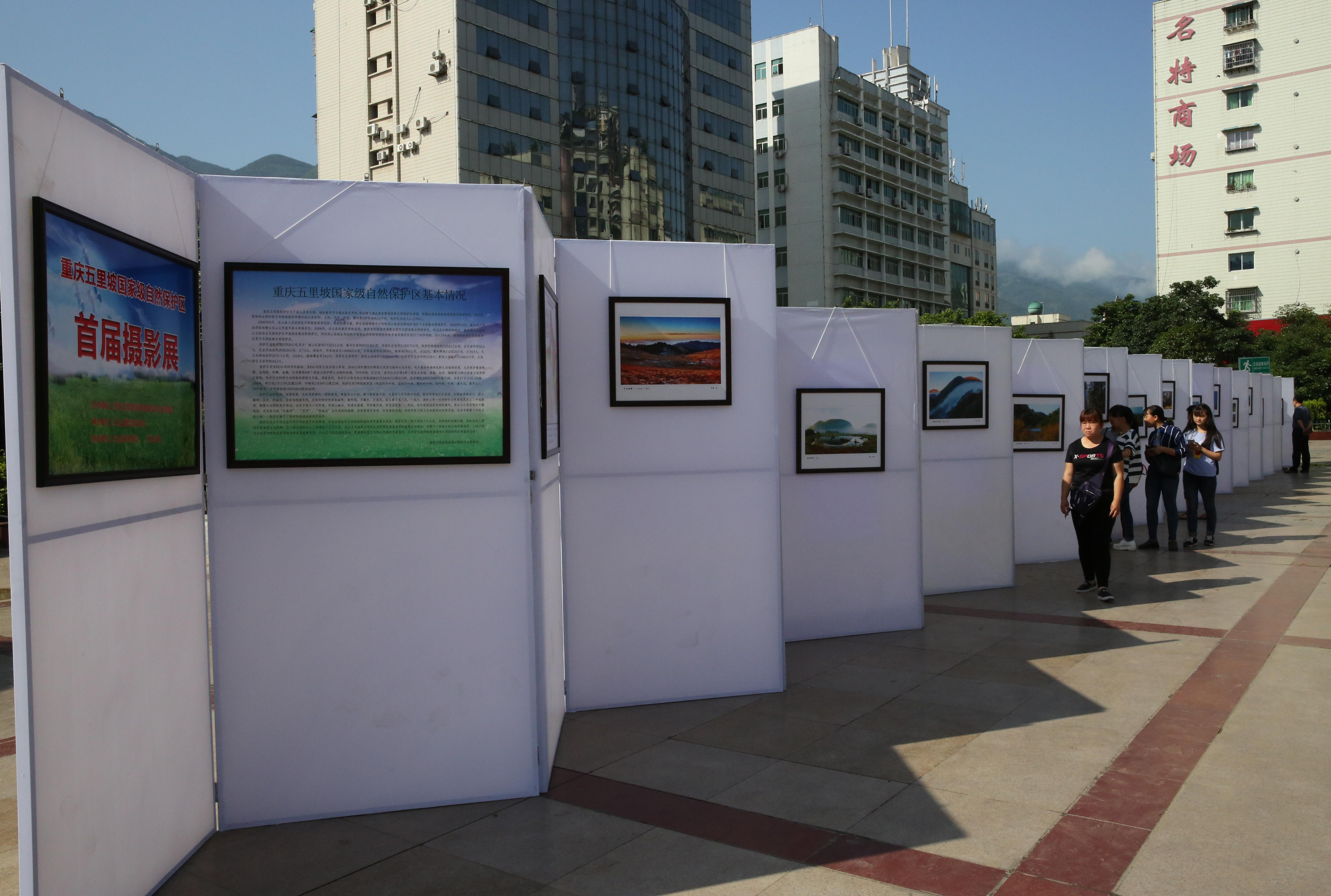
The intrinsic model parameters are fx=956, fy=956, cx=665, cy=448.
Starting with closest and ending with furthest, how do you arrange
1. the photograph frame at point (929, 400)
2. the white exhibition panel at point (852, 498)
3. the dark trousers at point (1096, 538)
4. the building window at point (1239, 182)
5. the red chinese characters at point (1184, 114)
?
the white exhibition panel at point (852, 498), the dark trousers at point (1096, 538), the photograph frame at point (929, 400), the building window at point (1239, 182), the red chinese characters at point (1184, 114)

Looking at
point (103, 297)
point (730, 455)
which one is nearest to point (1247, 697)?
point (730, 455)

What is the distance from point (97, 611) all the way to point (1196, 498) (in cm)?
1344

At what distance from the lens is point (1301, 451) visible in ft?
86.7

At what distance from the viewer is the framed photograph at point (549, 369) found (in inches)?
200

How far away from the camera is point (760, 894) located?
12.1ft

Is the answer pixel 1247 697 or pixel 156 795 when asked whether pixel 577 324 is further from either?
pixel 1247 697

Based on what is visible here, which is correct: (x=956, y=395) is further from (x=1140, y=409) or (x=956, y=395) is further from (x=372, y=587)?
(x=372, y=587)

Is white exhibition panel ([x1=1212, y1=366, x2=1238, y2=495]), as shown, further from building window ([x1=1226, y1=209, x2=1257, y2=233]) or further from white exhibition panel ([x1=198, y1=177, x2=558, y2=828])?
building window ([x1=1226, y1=209, x2=1257, y2=233])

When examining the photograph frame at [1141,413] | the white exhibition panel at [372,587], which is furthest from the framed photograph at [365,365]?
the photograph frame at [1141,413]

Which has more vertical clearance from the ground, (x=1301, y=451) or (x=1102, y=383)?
(x=1102, y=383)

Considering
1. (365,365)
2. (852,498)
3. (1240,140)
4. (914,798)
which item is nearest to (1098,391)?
(852,498)

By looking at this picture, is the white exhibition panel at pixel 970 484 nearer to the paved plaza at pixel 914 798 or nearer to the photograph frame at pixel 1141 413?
the paved plaza at pixel 914 798

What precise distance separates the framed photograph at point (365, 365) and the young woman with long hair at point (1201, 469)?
37.6 ft

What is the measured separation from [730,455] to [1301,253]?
6478 cm
